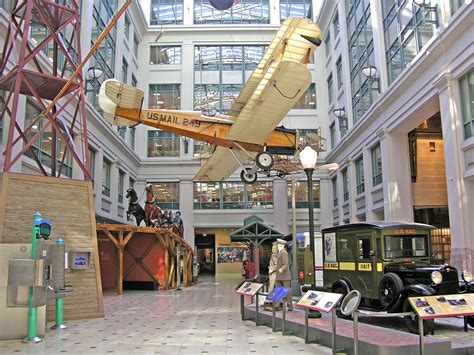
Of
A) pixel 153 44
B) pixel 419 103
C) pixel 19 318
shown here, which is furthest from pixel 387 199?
pixel 153 44

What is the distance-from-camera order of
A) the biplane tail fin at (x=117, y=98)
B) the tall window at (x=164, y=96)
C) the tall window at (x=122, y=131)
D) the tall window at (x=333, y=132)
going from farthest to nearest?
the tall window at (x=164, y=96), the tall window at (x=333, y=132), the tall window at (x=122, y=131), the biplane tail fin at (x=117, y=98)

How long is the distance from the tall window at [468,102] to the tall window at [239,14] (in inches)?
961

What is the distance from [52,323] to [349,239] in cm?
652

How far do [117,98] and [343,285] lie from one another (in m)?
8.31

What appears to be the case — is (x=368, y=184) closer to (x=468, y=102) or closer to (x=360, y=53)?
(x=360, y=53)

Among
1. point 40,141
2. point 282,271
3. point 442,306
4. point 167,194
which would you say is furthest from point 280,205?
point 442,306

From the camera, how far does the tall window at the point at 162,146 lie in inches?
1401

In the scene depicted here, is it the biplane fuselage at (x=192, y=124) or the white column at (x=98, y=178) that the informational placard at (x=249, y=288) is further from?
the white column at (x=98, y=178)

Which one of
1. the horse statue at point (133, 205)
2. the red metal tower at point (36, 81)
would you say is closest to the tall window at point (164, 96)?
the horse statue at point (133, 205)

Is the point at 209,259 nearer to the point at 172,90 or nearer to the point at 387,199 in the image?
the point at 172,90

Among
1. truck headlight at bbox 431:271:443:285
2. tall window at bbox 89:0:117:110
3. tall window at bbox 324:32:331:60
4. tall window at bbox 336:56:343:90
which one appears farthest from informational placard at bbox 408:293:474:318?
tall window at bbox 324:32:331:60

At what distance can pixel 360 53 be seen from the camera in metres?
26.0

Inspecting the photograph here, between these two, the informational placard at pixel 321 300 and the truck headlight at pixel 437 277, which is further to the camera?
the truck headlight at pixel 437 277

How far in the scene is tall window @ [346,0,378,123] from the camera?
24.3 meters
